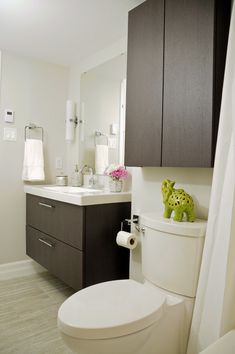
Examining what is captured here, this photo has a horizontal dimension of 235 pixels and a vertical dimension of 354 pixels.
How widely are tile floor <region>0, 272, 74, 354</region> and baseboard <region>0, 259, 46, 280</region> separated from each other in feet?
0.21

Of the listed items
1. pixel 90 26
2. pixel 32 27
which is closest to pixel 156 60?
pixel 90 26

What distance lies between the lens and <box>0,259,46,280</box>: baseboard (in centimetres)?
251

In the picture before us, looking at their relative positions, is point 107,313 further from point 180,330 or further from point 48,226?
point 48,226

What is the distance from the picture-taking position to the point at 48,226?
219 cm

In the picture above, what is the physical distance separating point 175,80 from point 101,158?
1181 mm

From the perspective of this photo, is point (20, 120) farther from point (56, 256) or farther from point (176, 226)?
point (176, 226)

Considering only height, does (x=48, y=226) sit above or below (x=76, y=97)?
below

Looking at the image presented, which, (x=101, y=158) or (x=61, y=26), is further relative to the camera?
(x=101, y=158)

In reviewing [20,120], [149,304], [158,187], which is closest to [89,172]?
[20,120]

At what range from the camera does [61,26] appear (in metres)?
1.99

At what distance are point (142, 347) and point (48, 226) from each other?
50.1 inches

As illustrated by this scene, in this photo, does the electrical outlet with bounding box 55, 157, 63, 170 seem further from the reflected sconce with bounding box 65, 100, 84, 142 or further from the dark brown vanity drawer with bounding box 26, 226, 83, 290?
the dark brown vanity drawer with bounding box 26, 226, 83, 290

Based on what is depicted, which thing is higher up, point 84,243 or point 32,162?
point 32,162

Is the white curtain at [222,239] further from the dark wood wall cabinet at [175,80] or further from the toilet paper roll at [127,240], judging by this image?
the toilet paper roll at [127,240]
